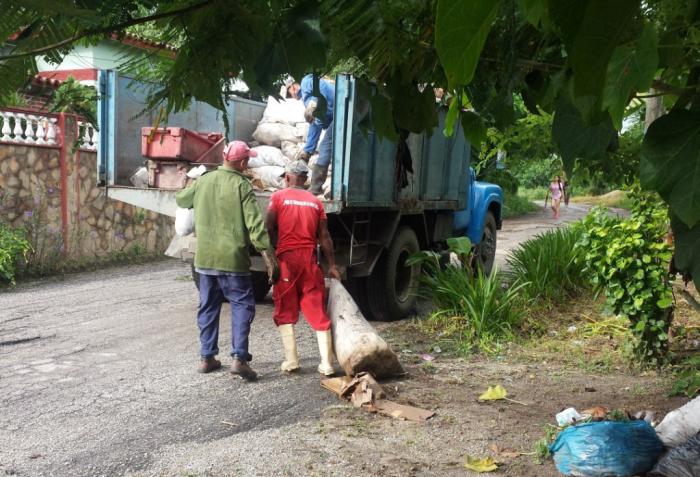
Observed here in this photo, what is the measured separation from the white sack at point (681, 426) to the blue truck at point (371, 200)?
300 cm

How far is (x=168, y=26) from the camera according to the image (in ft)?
4.07

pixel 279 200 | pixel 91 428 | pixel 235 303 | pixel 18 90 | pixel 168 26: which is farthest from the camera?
pixel 279 200

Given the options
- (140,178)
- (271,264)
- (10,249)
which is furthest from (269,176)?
(10,249)

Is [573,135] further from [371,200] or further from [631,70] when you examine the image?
[371,200]

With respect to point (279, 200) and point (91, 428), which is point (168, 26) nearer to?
point (91, 428)

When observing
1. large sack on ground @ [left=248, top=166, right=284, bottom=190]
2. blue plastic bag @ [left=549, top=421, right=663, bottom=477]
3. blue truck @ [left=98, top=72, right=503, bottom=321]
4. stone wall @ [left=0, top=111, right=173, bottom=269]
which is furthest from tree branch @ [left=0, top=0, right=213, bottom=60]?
stone wall @ [left=0, top=111, right=173, bottom=269]

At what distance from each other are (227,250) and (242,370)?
83 centimetres

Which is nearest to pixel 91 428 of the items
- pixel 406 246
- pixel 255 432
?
pixel 255 432

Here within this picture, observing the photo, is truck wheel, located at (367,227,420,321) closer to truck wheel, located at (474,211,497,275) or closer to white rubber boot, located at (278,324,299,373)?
white rubber boot, located at (278,324,299,373)

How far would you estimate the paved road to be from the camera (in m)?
3.80

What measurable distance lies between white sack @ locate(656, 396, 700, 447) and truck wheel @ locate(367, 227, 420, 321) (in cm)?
362

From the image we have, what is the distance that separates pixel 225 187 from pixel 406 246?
282cm

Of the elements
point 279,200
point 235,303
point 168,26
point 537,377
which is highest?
point 168,26

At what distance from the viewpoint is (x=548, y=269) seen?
7.98 meters
